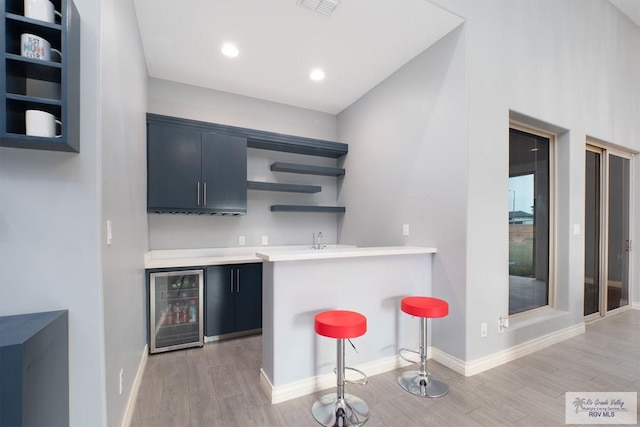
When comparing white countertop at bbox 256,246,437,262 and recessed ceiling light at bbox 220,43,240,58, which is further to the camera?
recessed ceiling light at bbox 220,43,240,58

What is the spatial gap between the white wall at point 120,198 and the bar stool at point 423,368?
193 centimetres

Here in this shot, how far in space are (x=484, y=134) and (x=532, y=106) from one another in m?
0.83

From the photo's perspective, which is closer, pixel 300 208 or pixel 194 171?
pixel 194 171

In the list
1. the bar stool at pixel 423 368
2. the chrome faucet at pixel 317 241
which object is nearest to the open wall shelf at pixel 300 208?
the chrome faucet at pixel 317 241

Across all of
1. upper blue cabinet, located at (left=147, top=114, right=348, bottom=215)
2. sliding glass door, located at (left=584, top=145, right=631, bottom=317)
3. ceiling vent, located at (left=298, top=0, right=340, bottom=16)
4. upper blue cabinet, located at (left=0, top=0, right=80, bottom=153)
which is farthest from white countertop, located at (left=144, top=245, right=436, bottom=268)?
sliding glass door, located at (left=584, top=145, right=631, bottom=317)

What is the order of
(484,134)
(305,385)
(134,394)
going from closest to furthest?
(134,394), (305,385), (484,134)

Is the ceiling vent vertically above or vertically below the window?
above

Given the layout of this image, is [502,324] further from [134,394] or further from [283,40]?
[283,40]

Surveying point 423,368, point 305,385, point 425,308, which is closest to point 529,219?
point 425,308

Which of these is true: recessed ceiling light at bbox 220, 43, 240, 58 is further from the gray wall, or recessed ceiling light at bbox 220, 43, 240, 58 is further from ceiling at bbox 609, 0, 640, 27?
ceiling at bbox 609, 0, 640, 27

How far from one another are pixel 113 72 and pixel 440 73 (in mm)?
2580

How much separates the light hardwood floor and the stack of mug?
1811mm

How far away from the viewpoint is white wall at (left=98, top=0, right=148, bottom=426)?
135cm

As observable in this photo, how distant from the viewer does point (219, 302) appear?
119 inches
